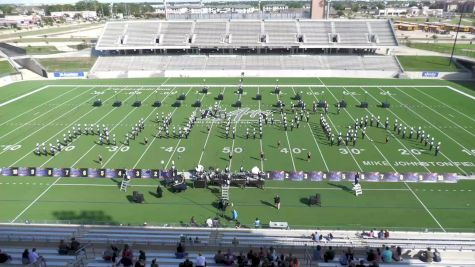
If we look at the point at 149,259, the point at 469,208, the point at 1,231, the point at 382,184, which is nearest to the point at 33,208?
the point at 1,231

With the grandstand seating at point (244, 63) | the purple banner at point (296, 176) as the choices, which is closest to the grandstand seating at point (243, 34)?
the grandstand seating at point (244, 63)

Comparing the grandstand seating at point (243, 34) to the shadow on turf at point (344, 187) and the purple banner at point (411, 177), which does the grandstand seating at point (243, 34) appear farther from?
the shadow on turf at point (344, 187)

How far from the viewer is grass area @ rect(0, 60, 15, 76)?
155 ft

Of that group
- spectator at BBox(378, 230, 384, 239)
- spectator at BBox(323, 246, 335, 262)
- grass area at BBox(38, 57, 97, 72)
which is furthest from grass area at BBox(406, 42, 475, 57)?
spectator at BBox(323, 246, 335, 262)

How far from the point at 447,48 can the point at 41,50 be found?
67275mm

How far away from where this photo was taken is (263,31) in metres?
56.7

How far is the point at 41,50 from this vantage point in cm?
6231

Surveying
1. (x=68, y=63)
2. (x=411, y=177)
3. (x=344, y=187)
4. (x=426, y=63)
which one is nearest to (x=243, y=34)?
(x=68, y=63)

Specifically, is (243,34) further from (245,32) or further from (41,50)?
(41,50)

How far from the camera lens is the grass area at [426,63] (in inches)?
1865

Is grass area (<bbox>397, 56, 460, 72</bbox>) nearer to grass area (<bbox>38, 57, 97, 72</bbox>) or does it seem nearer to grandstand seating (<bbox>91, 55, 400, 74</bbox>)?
grandstand seating (<bbox>91, 55, 400, 74</bbox>)

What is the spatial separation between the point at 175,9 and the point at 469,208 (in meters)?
77.2

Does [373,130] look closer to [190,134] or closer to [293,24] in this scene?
[190,134]

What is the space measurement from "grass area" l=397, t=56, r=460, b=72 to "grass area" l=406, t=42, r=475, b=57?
22.1 ft
